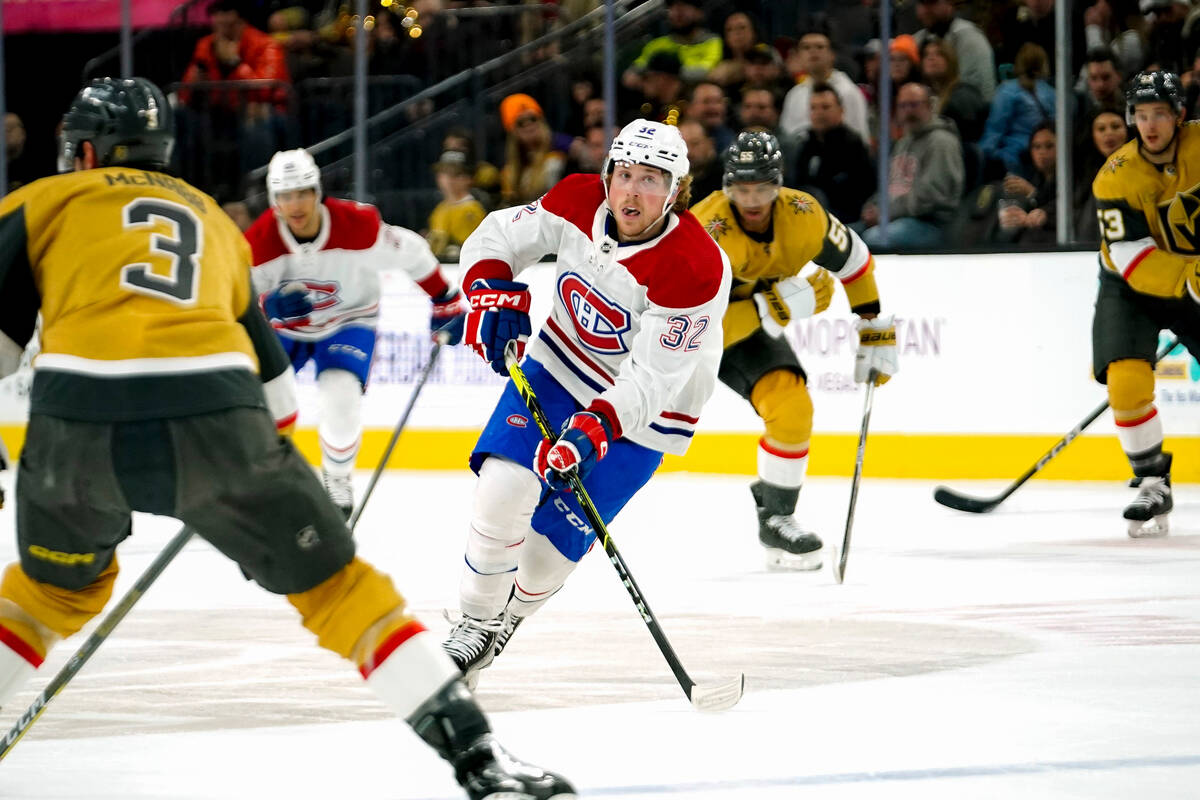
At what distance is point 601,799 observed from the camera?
2553 millimetres

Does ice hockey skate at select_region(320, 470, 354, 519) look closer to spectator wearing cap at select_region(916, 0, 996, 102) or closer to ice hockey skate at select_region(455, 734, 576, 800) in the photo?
spectator wearing cap at select_region(916, 0, 996, 102)

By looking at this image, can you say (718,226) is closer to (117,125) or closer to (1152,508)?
(1152,508)

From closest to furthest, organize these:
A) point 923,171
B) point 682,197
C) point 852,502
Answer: point 682,197, point 852,502, point 923,171

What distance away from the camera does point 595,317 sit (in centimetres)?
361

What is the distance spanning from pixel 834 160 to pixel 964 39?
753mm

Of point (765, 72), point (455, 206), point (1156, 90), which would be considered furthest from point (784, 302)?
point (455, 206)

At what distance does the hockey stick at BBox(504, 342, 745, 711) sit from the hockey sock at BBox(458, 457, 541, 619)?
3.9 inches

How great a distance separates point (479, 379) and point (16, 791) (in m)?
5.72

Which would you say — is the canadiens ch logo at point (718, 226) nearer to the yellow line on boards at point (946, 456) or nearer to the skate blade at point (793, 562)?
the skate blade at point (793, 562)

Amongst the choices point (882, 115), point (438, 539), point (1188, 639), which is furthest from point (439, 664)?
point (882, 115)

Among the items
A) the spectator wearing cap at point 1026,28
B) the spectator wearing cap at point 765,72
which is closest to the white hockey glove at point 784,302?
the spectator wearing cap at point 1026,28

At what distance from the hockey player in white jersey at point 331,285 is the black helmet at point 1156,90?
7.89 feet

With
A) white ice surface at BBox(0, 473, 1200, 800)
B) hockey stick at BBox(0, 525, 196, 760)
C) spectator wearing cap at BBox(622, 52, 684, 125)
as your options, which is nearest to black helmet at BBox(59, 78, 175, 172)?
hockey stick at BBox(0, 525, 196, 760)

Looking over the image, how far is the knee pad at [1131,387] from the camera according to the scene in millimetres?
5762
